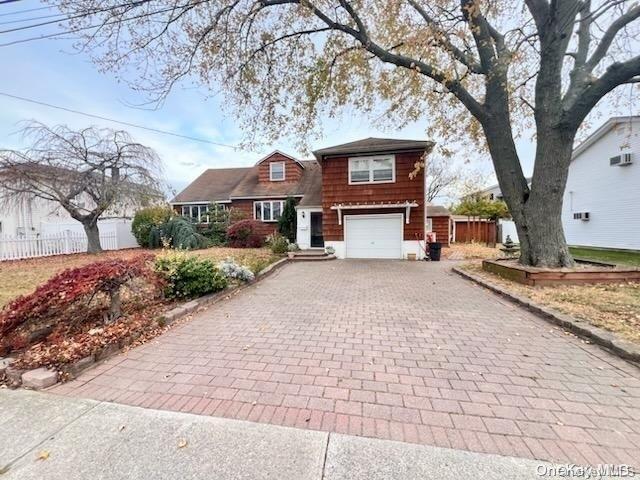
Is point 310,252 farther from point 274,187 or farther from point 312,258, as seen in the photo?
point 274,187

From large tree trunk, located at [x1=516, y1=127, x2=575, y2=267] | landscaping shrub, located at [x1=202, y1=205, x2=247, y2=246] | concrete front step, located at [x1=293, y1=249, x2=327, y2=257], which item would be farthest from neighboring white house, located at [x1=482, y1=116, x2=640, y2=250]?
landscaping shrub, located at [x1=202, y1=205, x2=247, y2=246]

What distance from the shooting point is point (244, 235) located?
680 inches

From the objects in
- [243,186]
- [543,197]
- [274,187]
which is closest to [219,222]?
[243,186]

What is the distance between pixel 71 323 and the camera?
4.20 meters

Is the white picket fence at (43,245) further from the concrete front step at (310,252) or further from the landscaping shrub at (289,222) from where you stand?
the concrete front step at (310,252)

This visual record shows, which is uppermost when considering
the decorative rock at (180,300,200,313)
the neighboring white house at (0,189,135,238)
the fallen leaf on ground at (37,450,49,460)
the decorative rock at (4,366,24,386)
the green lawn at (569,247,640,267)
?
the neighboring white house at (0,189,135,238)

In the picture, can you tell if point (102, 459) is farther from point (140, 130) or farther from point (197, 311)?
point (140, 130)

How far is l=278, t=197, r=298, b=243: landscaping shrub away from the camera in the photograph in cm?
Result: 1681

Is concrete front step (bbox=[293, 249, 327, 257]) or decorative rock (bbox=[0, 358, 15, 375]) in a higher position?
concrete front step (bbox=[293, 249, 327, 257])

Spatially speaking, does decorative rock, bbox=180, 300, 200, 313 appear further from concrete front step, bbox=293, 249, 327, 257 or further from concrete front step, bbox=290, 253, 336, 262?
concrete front step, bbox=293, 249, 327, 257

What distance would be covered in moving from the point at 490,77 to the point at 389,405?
8905 millimetres

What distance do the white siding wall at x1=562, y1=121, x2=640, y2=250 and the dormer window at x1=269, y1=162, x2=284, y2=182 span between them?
652 inches

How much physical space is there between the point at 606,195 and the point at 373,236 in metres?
12.1

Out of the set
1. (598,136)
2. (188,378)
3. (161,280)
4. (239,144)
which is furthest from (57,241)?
(598,136)
